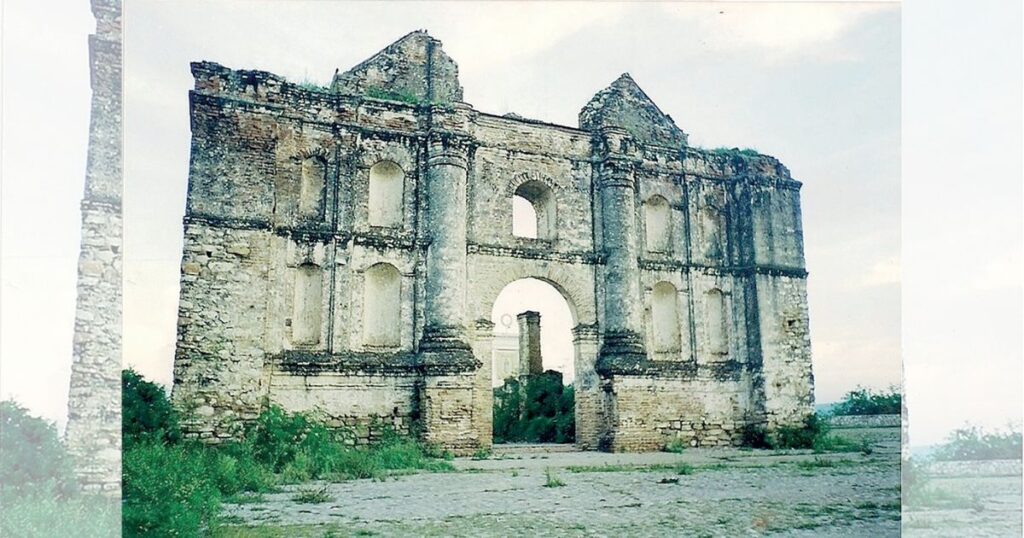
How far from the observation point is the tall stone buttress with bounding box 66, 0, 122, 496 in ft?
24.7

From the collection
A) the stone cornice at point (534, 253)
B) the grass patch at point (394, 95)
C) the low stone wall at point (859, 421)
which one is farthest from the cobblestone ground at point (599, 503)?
the grass patch at point (394, 95)

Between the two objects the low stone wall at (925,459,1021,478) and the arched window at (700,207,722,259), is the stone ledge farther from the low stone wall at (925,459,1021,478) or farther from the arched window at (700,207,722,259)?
the low stone wall at (925,459,1021,478)

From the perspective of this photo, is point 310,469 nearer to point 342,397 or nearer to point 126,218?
point 342,397

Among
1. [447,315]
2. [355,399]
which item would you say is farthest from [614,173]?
[355,399]

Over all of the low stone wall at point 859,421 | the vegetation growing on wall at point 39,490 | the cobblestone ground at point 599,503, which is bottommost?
the cobblestone ground at point 599,503

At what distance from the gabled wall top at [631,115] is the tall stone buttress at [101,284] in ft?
30.2

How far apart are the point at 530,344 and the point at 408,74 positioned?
786 centimetres

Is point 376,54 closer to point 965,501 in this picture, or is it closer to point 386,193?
point 386,193

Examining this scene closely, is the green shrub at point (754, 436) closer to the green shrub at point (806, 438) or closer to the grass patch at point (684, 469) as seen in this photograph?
the green shrub at point (806, 438)

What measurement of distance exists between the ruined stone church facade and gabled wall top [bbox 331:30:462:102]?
1.6 inches

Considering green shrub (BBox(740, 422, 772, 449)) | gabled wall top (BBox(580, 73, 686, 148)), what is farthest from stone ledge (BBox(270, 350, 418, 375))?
green shrub (BBox(740, 422, 772, 449))

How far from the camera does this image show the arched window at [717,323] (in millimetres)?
16134

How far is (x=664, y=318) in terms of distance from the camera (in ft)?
52.3

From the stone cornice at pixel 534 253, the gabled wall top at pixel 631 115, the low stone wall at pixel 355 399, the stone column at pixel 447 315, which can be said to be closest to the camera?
the low stone wall at pixel 355 399
